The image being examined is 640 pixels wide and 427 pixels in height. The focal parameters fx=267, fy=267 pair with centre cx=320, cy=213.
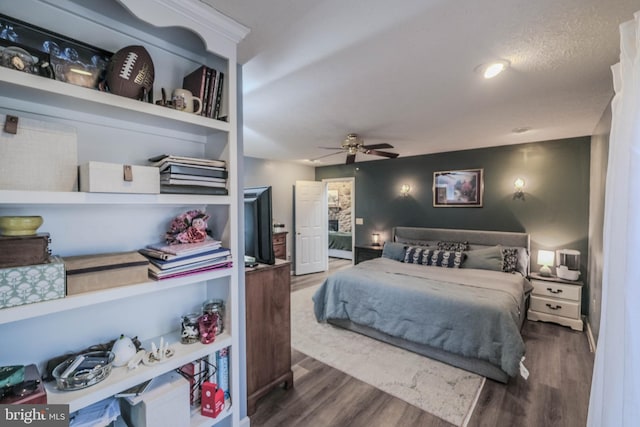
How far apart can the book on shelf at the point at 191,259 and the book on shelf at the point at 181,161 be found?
0.42 m

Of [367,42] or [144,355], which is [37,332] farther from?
[367,42]

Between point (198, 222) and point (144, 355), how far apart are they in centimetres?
63

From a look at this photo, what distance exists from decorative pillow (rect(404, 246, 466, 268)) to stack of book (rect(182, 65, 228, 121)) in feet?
11.6

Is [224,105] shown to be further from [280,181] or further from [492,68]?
[280,181]

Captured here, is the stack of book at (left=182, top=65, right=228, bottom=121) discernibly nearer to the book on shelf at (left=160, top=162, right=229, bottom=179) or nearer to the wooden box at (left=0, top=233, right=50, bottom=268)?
the book on shelf at (left=160, top=162, right=229, bottom=179)

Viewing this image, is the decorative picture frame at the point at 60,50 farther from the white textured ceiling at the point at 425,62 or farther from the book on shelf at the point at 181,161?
the white textured ceiling at the point at 425,62

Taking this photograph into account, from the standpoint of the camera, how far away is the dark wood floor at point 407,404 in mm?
1880

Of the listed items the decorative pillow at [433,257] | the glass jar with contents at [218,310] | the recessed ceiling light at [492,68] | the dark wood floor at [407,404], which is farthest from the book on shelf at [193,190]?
the decorative pillow at [433,257]

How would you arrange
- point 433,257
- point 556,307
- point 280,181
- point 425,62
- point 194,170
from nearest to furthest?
1. point 194,170
2. point 425,62
3. point 556,307
4. point 433,257
5. point 280,181

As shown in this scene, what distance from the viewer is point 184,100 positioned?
49.0 inches

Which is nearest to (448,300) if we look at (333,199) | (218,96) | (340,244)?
(218,96)

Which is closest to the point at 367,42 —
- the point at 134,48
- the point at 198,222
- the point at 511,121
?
the point at 134,48

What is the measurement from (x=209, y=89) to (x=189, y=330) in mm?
1191

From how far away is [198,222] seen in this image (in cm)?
137
